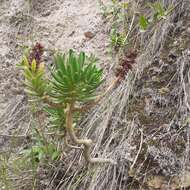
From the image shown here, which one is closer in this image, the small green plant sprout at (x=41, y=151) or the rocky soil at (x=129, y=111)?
the rocky soil at (x=129, y=111)

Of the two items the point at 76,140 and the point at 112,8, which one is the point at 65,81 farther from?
the point at 112,8

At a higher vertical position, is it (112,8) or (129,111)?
(112,8)

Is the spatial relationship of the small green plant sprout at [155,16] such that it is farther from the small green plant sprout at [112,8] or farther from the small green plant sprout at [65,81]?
the small green plant sprout at [65,81]

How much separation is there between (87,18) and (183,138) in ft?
4.60

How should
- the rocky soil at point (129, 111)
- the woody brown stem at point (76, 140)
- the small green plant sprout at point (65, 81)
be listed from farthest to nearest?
the rocky soil at point (129, 111) < the woody brown stem at point (76, 140) < the small green plant sprout at point (65, 81)

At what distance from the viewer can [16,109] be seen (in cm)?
265

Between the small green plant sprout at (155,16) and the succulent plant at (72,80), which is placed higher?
the small green plant sprout at (155,16)

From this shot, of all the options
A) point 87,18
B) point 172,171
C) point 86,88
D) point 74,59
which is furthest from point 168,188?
point 87,18

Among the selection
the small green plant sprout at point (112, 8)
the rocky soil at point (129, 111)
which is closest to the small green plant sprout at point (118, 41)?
the rocky soil at point (129, 111)

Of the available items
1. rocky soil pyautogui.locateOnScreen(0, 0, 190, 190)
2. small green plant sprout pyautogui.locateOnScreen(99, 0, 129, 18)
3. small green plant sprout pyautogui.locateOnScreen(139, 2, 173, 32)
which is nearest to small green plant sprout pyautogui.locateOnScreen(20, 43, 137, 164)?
rocky soil pyautogui.locateOnScreen(0, 0, 190, 190)

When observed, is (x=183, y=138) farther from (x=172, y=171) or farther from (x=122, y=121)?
A: (x=122, y=121)

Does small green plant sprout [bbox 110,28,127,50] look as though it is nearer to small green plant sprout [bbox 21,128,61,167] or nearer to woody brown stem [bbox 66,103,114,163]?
small green plant sprout [bbox 21,128,61,167]

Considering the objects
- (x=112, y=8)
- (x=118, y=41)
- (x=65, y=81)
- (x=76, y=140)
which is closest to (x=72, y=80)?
(x=65, y=81)

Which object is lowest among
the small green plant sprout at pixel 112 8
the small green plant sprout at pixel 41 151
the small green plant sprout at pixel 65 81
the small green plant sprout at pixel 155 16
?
the small green plant sprout at pixel 41 151
